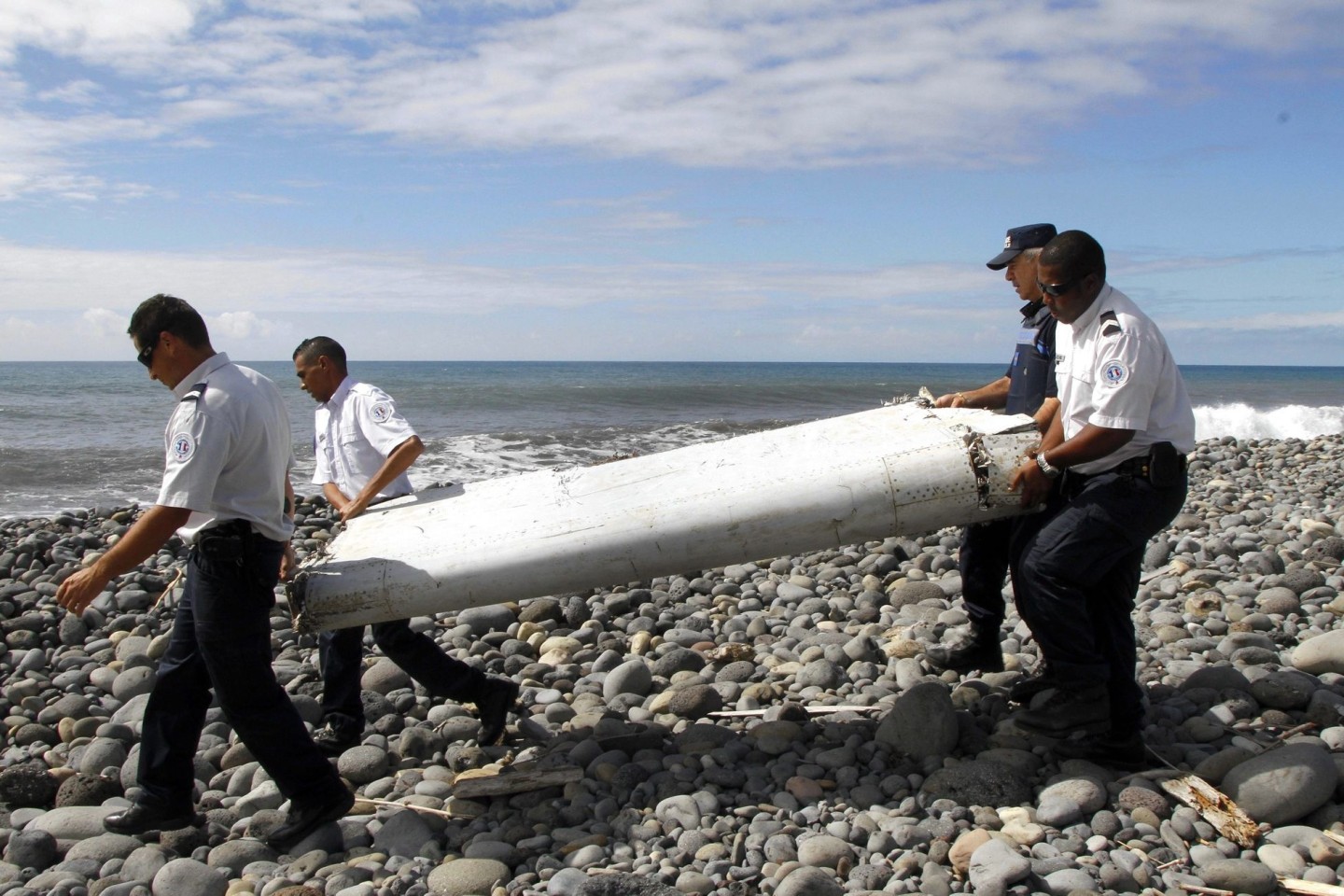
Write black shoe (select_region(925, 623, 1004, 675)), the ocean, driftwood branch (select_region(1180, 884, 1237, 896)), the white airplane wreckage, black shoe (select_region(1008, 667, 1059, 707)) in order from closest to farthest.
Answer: driftwood branch (select_region(1180, 884, 1237, 896))
the white airplane wreckage
black shoe (select_region(1008, 667, 1059, 707))
black shoe (select_region(925, 623, 1004, 675))
the ocean

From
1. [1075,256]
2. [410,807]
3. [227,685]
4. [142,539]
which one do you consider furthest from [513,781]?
[1075,256]

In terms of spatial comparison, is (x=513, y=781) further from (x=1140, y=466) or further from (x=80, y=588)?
(x=1140, y=466)

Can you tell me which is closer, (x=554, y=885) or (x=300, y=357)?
(x=554, y=885)

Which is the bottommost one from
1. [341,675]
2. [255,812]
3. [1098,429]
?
[255,812]

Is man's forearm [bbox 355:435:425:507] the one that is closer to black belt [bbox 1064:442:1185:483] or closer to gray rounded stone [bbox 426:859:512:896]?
gray rounded stone [bbox 426:859:512:896]

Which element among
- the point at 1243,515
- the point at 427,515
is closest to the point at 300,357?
the point at 427,515

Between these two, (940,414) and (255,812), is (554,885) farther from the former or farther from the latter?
(940,414)

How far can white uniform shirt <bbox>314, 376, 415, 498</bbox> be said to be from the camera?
15.3ft

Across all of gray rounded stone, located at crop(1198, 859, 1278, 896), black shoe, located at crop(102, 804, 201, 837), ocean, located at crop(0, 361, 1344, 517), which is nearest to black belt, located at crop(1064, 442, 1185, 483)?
gray rounded stone, located at crop(1198, 859, 1278, 896)

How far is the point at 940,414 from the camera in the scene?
4.38 meters

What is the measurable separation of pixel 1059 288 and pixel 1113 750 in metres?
1.71

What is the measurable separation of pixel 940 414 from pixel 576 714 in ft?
7.32

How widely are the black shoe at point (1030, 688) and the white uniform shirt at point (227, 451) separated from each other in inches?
120

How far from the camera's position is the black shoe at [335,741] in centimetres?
459
